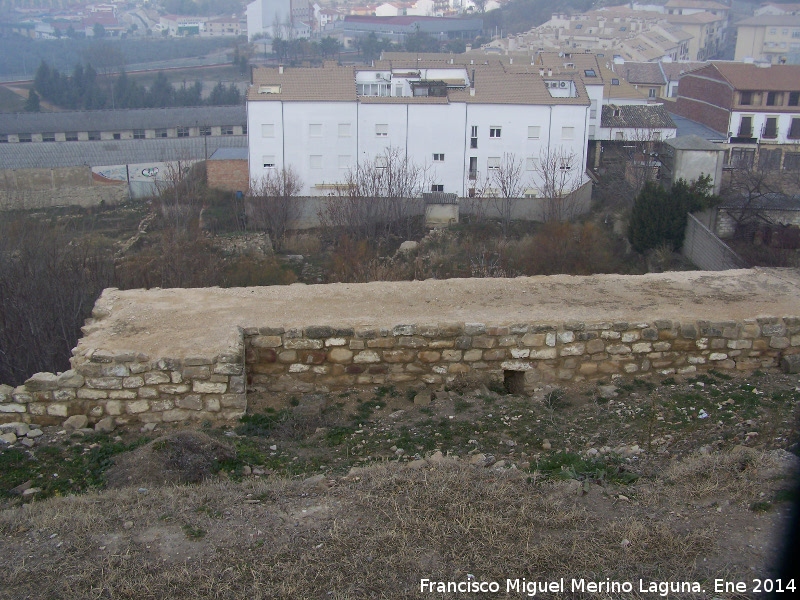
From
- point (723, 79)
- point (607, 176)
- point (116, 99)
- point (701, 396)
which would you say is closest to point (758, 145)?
point (723, 79)

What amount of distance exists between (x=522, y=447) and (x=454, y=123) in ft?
97.3

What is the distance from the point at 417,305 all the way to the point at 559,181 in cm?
2753

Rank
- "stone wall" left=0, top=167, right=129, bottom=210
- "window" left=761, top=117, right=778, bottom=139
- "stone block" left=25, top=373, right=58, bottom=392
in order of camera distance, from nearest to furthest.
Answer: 1. "stone block" left=25, top=373, right=58, bottom=392
2. "stone wall" left=0, top=167, right=129, bottom=210
3. "window" left=761, top=117, right=778, bottom=139

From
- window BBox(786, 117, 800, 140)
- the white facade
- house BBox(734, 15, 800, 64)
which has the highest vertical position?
the white facade

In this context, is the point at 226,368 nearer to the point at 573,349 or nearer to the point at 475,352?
the point at 475,352

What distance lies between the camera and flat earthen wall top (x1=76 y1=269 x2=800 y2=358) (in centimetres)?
788

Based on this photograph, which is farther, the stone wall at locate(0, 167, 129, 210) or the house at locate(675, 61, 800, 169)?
the house at locate(675, 61, 800, 169)

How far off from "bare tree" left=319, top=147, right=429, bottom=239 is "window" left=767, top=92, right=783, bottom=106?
71.2ft

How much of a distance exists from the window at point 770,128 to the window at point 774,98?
90 cm

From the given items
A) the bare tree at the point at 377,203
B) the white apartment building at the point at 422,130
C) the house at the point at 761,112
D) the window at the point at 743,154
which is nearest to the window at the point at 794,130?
the house at the point at 761,112

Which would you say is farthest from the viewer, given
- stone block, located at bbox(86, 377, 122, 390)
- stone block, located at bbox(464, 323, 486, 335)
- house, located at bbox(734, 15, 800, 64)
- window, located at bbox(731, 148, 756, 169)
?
house, located at bbox(734, 15, 800, 64)

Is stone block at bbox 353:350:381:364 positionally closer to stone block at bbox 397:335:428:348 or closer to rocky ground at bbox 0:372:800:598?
stone block at bbox 397:335:428:348

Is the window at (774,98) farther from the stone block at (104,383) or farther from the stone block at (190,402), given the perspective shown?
the stone block at (104,383)

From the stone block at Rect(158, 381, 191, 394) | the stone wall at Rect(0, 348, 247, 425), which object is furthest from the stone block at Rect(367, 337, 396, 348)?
the stone block at Rect(158, 381, 191, 394)
